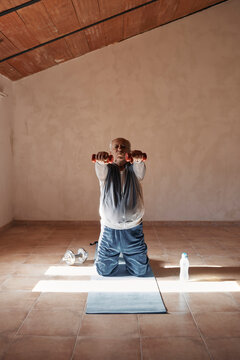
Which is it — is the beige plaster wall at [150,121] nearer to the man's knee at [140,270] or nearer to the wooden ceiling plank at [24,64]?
the wooden ceiling plank at [24,64]

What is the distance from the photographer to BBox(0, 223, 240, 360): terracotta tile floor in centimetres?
180

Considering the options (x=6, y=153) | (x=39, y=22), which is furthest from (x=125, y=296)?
(x=6, y=153)

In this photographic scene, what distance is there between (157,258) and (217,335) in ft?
5.20

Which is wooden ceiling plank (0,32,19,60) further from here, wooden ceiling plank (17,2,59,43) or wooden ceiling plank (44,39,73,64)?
wooden ceiling plank (44,39,73,64)

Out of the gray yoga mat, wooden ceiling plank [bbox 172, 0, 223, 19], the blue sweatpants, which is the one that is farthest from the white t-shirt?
wooden ceiling plank [bbox 172, 0, 223, 19]

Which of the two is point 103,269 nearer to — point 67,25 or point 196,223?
point 196,223

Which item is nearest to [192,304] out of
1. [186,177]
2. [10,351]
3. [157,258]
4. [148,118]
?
[157,258]

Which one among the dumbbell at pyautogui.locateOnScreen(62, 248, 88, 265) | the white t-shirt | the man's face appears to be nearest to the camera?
the white t-shirt

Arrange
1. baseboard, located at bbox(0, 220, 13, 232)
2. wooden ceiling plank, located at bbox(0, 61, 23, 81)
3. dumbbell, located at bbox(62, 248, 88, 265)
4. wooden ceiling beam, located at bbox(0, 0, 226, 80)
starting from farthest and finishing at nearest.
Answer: baseboard, located at bbox(0, 220, 13, 232) → wooden ceiling plank, located at bbox(0, 61, 23, 81) → wooden ceiling beam, located at bbox(0, 0, 226, 80) → dumbbell, located at bbox(62, 248, 88, 265)

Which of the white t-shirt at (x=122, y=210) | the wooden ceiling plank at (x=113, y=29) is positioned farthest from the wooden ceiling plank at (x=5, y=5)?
the white t-shirt at (x=122, y=210)

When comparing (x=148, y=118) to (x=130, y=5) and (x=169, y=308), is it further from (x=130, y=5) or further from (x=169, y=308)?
(x=169, y=308)

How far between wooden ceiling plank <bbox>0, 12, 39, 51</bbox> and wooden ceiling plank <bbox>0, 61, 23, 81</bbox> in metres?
0.50

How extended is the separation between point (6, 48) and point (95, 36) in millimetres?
1342

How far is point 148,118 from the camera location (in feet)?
17.1
